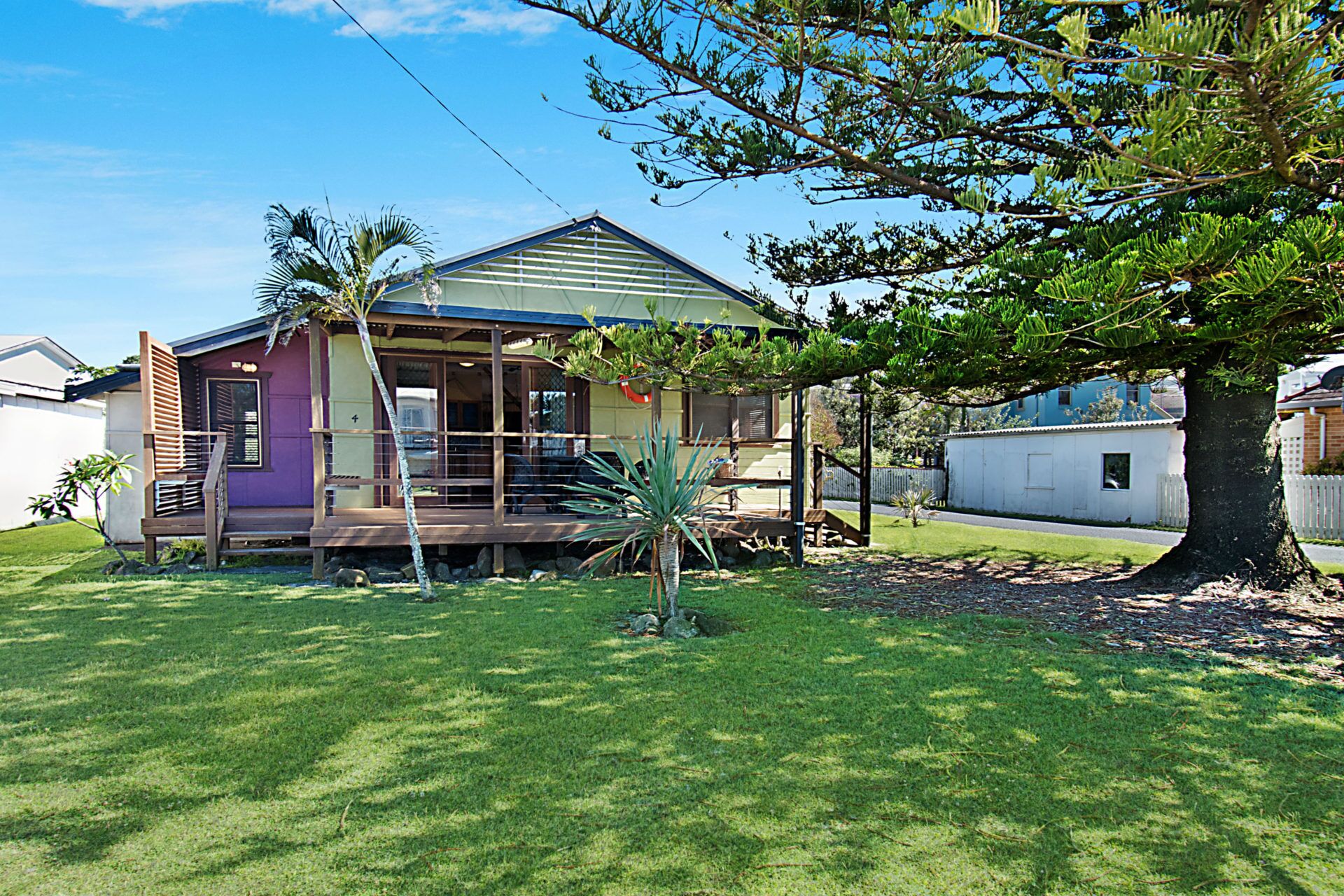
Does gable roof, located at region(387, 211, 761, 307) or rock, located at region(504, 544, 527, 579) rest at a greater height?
gable roof, located at region(387, 211, 761, 307)

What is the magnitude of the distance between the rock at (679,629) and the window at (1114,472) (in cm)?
1532

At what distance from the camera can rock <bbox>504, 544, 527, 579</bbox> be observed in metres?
9.33

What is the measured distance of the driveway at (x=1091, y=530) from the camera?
38.6 feet

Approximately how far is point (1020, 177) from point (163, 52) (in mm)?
12150

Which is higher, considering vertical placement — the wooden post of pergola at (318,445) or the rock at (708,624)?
the wooden post of pergola at (318,445)

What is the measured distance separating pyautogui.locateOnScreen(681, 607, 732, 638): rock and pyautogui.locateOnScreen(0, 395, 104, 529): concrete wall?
14598 millimetres

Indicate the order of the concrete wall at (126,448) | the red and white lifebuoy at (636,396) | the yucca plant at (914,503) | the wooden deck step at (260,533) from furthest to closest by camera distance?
the yucca plant at (914,503)
the red and white lifebuoy at (636,396)
the concrete wall at (126,448)
the wooden deck step at (260,533)

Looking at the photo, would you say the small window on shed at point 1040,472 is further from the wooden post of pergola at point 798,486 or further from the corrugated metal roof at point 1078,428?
the wooden post of pergola at point 798,486

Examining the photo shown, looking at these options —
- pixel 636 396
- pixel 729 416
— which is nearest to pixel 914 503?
pixel 729 416

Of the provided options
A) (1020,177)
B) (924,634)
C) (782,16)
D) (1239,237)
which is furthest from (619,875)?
(1020,177)

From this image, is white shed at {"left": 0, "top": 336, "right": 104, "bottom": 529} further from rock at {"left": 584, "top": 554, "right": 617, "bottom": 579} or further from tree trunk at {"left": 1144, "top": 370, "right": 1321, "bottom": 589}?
tree trunk at {"left": 1144, "top": 370, "right": 1321, "bottom": 589}

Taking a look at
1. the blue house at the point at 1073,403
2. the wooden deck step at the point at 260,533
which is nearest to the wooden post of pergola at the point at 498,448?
the wooden deck step at the point at 260,533

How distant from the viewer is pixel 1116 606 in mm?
7777

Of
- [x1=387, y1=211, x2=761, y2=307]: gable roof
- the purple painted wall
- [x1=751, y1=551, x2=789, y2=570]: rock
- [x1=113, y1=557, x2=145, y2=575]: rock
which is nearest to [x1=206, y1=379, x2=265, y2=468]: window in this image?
the purple painted wall
